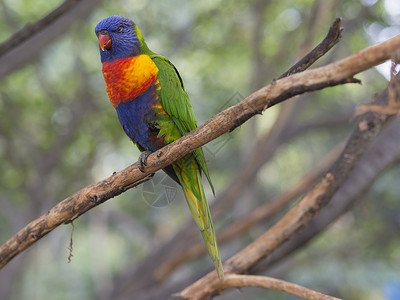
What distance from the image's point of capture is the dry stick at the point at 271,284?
204cm

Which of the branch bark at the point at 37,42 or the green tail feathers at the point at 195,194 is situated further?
the branch bark at the point at 37,42

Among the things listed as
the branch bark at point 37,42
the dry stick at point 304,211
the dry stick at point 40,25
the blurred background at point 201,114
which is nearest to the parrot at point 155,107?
the dry stick at point 304,211

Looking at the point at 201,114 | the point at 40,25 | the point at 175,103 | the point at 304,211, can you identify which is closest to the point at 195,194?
the point at 175,103

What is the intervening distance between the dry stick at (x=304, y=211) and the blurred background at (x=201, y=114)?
2.38 feet

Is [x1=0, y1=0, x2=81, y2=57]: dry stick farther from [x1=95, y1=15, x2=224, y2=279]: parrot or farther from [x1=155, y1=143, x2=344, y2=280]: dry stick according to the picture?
[x1=155, y1=143, x2=344, y2=280]: dry stick

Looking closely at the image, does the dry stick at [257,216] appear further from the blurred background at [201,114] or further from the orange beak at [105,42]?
the orange beak at [105,42]

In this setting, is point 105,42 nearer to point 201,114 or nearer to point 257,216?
point 257,216

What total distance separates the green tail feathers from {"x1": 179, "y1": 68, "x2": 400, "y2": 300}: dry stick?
0.13 metres

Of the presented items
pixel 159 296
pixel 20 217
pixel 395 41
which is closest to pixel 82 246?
pixel 20 217

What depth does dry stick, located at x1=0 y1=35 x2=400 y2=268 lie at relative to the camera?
1.38 metres

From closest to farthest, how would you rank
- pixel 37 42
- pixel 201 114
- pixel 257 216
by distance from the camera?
pixel 37 42, pixel 257 216, pixel 201 114

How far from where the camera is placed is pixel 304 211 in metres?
2.58

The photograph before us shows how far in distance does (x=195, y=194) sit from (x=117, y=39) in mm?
1110

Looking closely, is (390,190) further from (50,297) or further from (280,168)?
(50,297)
